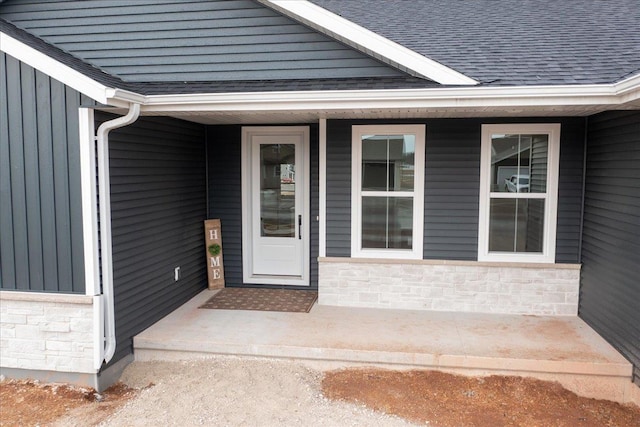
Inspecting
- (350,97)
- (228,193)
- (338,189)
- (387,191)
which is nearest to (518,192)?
(387,191)

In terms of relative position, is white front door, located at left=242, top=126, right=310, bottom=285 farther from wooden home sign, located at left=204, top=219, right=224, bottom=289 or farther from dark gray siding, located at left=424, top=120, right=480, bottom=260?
dark gray siding, located at left=424, top=120, right=480, bottom=260

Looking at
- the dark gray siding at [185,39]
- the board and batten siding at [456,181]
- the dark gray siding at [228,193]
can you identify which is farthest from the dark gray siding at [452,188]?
the dark gray siding at [228,193]

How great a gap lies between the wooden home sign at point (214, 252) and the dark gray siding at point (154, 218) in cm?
9

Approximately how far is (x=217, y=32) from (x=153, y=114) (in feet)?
4.01

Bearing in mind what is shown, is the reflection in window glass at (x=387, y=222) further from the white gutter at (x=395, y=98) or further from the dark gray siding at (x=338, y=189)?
the white gutter at (x=395, y=98)

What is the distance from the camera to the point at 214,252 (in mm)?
6297

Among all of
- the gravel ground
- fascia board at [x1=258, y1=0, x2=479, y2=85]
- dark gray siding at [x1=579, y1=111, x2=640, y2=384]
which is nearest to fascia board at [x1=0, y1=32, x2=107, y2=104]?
fascia board at [x1=258, y1=0, x2=479, y2=85]

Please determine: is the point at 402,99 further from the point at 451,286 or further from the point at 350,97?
the point at 451,286

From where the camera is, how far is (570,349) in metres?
4.30

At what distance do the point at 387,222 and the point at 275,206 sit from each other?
1.71 metres

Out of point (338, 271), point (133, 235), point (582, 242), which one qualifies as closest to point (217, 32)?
point (133, 235)

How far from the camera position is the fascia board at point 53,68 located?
375 cm

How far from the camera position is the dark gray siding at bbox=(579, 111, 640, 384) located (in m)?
4.04

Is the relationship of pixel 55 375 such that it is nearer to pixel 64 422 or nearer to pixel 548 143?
pixel 64 422
